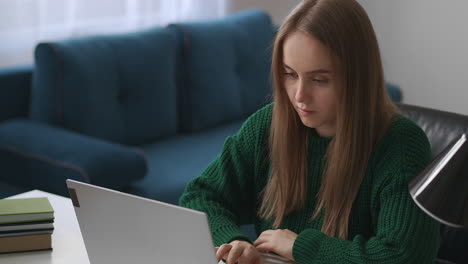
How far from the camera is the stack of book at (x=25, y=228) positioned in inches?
59.4

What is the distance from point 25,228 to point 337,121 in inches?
25.0

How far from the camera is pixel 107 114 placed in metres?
3.09

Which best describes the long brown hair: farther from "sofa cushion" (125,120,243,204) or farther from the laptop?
"sofa cushion" (125,120,243,204)

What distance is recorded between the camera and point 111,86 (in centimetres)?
312

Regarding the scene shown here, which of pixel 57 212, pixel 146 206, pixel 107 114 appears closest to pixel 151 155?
pixel 107 114

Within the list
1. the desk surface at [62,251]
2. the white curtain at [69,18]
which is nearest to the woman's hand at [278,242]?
the desk surface at [62,251]

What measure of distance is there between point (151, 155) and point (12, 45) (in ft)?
2.38

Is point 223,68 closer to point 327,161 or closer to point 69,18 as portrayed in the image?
point 69,18

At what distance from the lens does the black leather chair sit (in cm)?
180

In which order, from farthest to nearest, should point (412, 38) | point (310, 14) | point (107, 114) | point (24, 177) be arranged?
1. point (412, 38)
2. point (107, 114)
3. point (24, 177)
4. point (310, 14)

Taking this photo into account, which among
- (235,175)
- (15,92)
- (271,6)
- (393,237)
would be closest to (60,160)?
(15,92)

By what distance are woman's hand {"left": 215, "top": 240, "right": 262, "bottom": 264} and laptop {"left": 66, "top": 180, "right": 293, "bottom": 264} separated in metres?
0.23

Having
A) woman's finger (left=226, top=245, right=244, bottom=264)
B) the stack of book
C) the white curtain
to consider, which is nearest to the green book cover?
the stack of book

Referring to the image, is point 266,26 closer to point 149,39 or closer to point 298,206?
point 149,39
